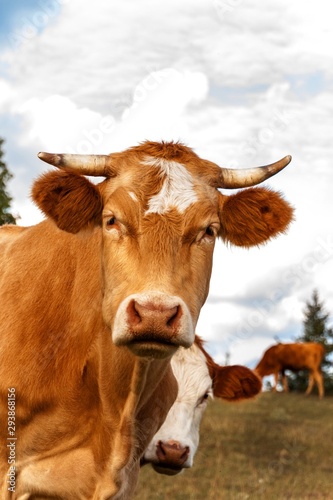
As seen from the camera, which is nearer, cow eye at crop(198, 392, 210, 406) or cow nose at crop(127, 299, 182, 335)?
cow nose at crop(127, 299, 182, 335)

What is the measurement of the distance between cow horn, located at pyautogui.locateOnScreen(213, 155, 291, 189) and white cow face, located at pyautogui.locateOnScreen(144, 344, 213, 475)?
3.18 m

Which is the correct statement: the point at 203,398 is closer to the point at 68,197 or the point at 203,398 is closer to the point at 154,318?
the point at 68,197

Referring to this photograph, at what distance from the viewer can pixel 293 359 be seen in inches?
1489

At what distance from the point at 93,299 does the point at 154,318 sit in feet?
5.00

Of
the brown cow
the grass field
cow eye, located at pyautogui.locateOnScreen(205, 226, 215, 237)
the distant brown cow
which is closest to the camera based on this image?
the brown cow

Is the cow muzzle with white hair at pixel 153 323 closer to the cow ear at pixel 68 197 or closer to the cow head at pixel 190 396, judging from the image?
the cow ear at pixel 68 197

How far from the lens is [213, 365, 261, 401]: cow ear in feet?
30.1

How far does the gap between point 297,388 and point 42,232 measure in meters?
35.9

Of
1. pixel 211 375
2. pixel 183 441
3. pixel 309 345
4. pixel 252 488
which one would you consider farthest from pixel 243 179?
pixel 309 345

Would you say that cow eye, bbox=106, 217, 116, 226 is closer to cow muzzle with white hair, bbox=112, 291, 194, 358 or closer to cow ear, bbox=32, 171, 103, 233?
cow ear, bbox=32, 171, 103, 233

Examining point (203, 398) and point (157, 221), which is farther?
point (203, 398)

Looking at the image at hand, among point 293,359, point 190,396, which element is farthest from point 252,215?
point 293,359

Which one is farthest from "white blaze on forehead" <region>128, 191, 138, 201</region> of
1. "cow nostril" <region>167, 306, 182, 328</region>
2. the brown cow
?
"cow nostril" <region>167, 306, 182, 328</region>

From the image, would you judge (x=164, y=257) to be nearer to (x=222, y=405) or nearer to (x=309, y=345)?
(x=222, y=405)
